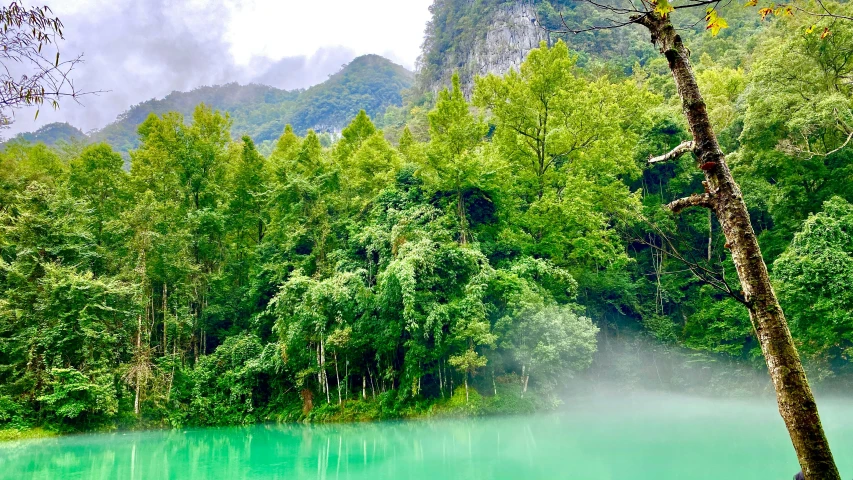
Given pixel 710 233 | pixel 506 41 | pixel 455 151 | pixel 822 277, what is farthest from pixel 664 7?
pixel 506 41

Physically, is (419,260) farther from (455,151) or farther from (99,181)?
(99,181)

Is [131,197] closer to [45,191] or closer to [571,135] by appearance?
[45,191]

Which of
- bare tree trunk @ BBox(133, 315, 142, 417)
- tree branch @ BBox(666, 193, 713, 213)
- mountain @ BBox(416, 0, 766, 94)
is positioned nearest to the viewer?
tree branch @ BBox(666, 193, 713, 213)

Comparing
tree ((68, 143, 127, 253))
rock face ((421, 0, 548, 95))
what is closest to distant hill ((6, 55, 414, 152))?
rock face ((421, 0, 548, 95))

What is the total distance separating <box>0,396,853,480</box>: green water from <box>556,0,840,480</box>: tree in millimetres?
5415

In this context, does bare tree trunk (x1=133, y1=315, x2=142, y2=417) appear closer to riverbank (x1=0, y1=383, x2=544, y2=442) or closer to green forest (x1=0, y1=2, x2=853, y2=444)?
green forest (x1=0, y1=2, x2=853, y2=444)

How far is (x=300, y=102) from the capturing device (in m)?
89.6

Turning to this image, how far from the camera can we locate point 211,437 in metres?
14.2

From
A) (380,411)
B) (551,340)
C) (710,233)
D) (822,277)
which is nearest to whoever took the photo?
(822,277)

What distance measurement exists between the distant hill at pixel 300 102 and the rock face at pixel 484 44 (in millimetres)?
12114

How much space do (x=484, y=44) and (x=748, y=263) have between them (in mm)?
61586

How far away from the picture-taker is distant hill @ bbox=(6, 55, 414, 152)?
2990 inches

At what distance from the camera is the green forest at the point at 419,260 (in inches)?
562

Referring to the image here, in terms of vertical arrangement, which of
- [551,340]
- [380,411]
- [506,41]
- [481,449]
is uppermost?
[506,41]
